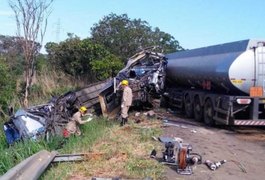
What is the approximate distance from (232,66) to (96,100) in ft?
22.4

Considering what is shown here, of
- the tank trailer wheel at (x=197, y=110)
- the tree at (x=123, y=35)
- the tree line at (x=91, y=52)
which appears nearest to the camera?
the tank trailer wheel at (x=197, y=110)

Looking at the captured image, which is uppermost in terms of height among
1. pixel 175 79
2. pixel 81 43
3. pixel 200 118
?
pixel 81 43

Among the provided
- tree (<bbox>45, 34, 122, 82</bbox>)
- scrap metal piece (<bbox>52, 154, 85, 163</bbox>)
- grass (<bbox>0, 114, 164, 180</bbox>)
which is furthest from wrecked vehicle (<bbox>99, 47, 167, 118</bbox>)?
scrap metal piece (<bbox>52, 154, 85, 163</bbox>)

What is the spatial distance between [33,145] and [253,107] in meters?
7.07

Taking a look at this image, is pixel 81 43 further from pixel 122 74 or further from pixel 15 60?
pixel 122 74

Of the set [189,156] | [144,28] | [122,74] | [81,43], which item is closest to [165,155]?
[189,156]

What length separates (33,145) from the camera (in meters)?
10.6

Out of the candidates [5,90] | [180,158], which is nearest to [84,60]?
[5,90]

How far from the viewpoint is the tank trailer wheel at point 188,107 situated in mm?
18950

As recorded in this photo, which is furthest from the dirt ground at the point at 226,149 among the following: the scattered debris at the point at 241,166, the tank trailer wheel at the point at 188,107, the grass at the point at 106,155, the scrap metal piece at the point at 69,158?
the scrap metal piece at the point at 69,158

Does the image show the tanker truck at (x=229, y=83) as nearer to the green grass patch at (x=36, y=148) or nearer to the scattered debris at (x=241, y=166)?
the green grass patch at (x=36, y=148)

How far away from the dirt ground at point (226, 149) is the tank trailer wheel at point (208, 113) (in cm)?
27

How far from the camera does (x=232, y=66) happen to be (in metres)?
13.9

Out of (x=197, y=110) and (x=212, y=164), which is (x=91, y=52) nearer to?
(x=197, y=110)
